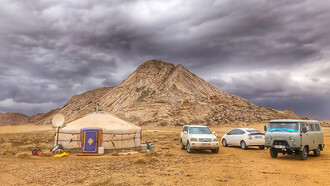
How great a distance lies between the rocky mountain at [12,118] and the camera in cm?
13125

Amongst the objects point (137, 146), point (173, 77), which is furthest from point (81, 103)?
point (137, 146)

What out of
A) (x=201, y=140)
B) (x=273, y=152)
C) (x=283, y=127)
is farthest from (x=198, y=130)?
(x=283, y=127)

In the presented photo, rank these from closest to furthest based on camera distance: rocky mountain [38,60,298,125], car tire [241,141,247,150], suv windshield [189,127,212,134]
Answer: suv windshield [189,127,212,134], car tire [241,141,247,150], rocky mountain [38,60,298,125]

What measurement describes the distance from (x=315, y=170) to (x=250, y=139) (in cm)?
869

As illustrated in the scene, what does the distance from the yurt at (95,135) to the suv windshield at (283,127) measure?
10.1 m

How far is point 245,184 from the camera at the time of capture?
8.45 meters

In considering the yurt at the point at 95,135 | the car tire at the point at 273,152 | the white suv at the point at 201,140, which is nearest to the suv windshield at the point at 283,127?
the car tire at the point at 273,152

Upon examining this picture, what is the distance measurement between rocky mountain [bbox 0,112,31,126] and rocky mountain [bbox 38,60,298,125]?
2249 inches

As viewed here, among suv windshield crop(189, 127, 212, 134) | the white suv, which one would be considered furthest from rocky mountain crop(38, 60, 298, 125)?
the white suv

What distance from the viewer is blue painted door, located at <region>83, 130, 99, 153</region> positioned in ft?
58.4

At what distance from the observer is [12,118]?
138 metres

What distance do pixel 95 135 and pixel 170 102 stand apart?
4982cm

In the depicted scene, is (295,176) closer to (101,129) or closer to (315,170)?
(315,170)

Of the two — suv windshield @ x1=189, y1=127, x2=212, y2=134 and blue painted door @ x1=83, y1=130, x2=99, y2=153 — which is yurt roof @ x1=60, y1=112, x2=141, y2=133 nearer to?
blue painted door @ x1=83, y1=130, x2=99, y2=153
